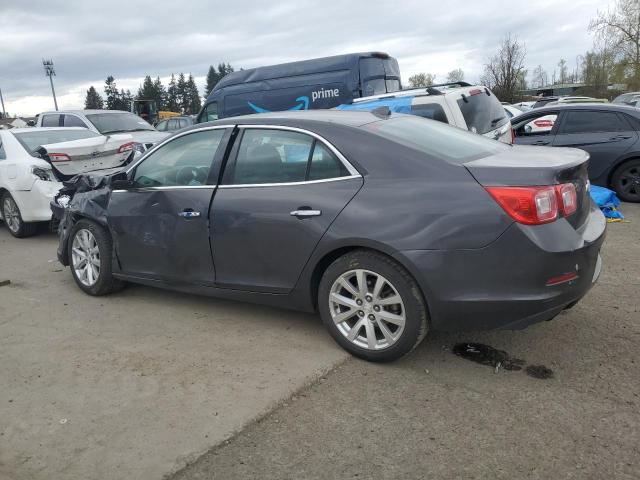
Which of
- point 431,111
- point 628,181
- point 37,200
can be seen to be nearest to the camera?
point 431,111

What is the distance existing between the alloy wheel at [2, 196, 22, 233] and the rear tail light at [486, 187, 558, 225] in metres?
7.03

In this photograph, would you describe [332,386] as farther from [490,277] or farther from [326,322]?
[490,277]

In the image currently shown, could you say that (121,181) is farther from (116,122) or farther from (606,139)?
(116,122)

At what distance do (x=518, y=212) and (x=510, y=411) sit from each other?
41.4 inches

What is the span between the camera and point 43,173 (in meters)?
7.49

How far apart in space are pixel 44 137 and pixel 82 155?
4.83 feet

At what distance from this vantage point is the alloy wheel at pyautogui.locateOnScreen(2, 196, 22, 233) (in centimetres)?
784

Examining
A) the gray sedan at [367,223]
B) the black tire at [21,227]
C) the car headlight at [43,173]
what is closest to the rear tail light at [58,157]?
the car headlight at [43,173]

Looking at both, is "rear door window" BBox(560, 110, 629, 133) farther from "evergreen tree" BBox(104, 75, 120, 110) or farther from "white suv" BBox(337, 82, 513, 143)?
"evergreen tree" BBox(104, 75, 120, 110)

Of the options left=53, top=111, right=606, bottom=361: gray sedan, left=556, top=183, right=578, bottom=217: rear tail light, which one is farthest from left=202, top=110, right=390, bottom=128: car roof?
left=556, top=183, right=578, bottom=217: rear tail light

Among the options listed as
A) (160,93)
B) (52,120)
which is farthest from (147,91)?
(52,120)

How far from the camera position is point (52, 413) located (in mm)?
3117

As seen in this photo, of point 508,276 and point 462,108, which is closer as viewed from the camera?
point 508,276

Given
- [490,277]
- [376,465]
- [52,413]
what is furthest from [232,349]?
[490,277]
